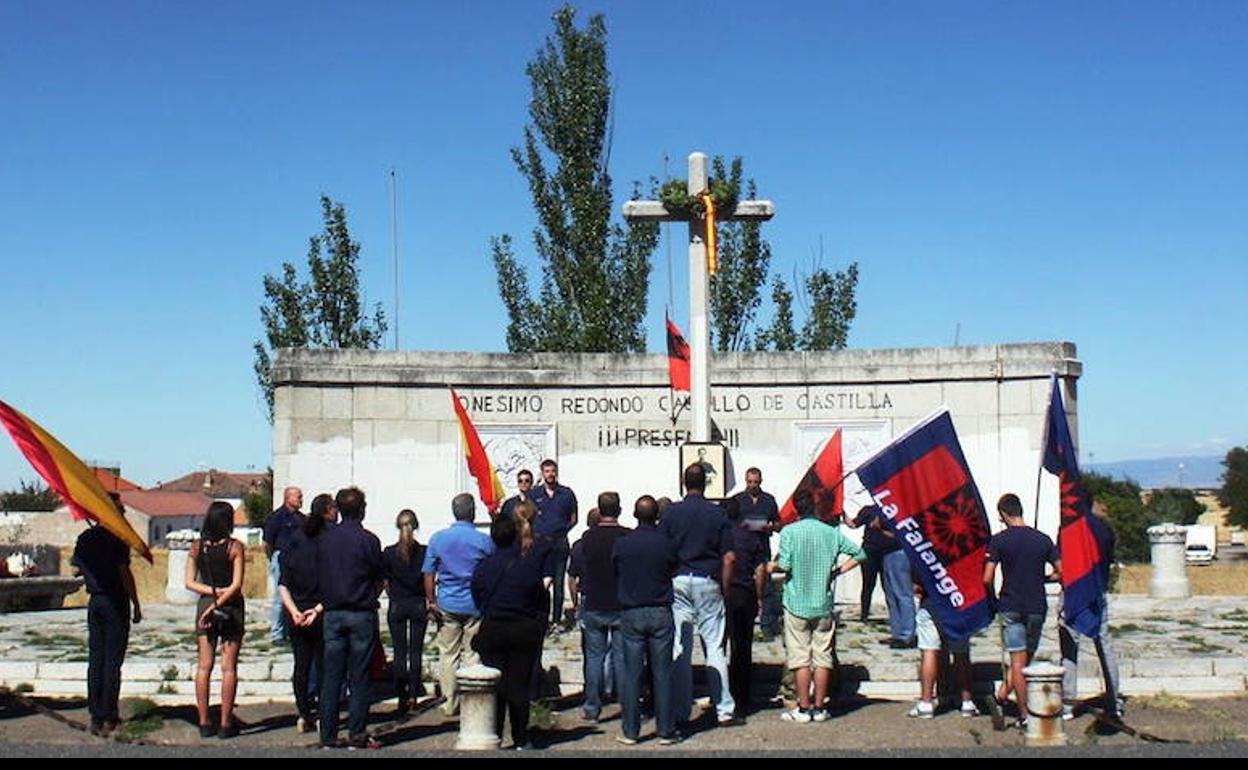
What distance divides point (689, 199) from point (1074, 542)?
6.89 meters

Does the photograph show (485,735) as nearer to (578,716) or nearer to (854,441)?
Result: (578,716)

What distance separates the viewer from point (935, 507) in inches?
425

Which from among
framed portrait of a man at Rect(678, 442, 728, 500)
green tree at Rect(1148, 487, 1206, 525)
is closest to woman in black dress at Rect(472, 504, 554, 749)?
framed portrait of a man at Rect(678, 442, 728, 500)

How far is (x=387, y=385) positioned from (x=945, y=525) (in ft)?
30.0

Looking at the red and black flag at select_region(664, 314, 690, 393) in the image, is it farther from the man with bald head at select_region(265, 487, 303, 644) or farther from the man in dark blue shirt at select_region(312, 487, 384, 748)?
the man in dark blue shirt at select_region(312, 487, 384, 748)

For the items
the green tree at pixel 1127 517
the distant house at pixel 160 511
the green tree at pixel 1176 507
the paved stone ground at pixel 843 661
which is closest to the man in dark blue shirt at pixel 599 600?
the paved stone ground at pixel 843 661

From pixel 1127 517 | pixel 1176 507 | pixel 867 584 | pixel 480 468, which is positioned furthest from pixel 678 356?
pixel 1176 507

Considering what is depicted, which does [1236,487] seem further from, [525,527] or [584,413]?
[525,527]

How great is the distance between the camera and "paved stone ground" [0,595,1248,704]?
1165 cm

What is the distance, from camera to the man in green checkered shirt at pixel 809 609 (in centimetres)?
1054

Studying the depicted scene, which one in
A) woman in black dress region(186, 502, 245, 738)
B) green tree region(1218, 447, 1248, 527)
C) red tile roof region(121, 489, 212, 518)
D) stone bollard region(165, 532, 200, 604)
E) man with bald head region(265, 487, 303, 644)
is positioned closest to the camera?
woman in black dress region(186, 502, 245, 738)

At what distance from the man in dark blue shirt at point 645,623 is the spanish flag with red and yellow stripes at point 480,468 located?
6.22m

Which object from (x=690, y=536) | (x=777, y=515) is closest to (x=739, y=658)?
(x=690, y=536)

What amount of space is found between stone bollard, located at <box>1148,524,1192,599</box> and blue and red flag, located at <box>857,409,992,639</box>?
939cm
